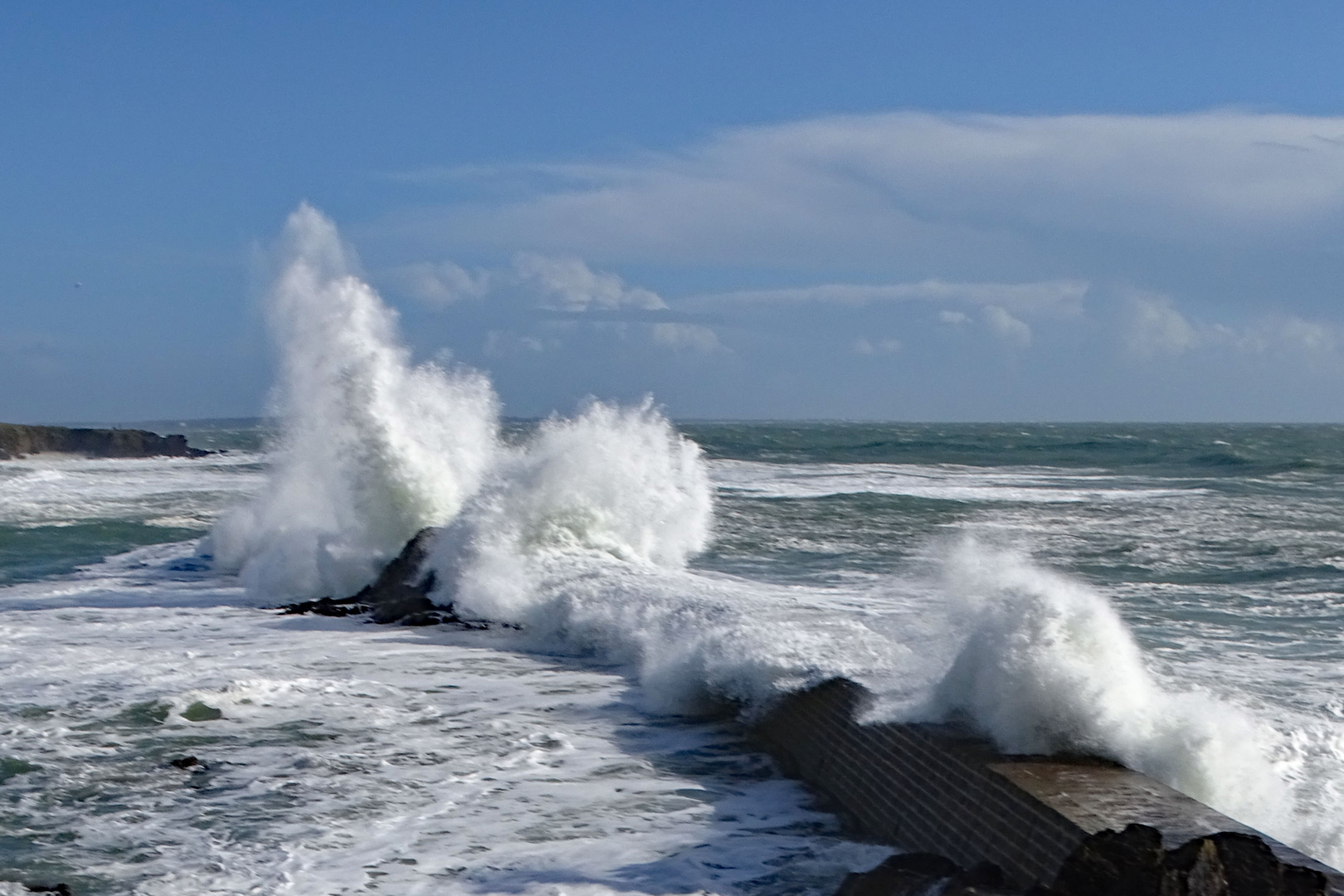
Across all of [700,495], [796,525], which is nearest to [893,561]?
[700,495]

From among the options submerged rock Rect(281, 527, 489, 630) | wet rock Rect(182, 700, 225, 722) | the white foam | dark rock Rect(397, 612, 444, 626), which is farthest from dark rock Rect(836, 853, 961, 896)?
dark rock Rect(397, 612, 444, 626)

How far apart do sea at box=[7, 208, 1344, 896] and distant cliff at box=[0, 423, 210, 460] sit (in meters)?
38.3

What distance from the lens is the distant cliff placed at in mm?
58125

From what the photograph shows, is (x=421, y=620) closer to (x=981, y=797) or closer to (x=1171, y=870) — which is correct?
(x=981, y=797)

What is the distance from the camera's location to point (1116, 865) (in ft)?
14.0

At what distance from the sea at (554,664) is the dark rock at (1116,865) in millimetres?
1329

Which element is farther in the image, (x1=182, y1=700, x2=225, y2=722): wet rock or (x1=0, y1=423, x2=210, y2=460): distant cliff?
(x1=0, y1=423, x2=210, y2=460): distant cliff

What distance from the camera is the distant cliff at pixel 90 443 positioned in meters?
58.1

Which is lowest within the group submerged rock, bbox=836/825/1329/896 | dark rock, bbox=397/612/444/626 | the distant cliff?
dark rock, bbox=397/612/444/626

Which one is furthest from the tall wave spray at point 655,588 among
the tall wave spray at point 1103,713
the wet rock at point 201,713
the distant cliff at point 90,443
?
the distant cliff at point 90,443

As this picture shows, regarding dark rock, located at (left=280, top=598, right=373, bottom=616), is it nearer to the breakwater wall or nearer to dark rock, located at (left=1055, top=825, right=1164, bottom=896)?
the breakwater wall

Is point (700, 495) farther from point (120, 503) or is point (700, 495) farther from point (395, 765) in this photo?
point (120, 503)

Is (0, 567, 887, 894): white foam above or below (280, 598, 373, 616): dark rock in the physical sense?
below

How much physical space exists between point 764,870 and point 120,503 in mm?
26626
